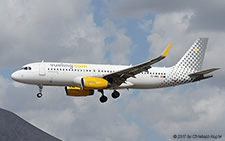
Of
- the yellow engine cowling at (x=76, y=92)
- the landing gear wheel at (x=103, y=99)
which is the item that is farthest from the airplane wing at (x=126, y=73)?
the yellow engine cowling at (x=76, y=92)

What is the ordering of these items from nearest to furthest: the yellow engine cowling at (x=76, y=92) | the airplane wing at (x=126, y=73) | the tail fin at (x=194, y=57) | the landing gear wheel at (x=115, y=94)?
the airplane wing at (x=126, y=73) → the landing gear wheel at (x=115, y=94) → the yellow engine cowling at (x=76, y=92) → the tail fin at (x=194, y=57)

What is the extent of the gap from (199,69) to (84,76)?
60.3 feet

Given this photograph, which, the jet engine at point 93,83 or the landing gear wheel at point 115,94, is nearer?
the jet engine at point 93,83

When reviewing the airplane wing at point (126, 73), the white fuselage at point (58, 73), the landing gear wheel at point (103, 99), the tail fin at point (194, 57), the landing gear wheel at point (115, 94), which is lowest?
the landing gear wheel at point (115, 94)

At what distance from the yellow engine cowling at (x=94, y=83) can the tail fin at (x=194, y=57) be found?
12577mm

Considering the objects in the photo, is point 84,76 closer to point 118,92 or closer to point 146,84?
point 118,92

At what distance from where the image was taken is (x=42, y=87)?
5416cm

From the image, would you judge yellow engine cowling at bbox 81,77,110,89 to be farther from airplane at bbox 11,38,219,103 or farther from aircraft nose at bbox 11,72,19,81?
aircraft nose at bbox 11,72,19,81

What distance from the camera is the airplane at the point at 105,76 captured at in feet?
174

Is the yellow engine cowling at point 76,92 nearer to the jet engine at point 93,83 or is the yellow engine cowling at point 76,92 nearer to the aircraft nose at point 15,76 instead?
the jet engine at point 93,83

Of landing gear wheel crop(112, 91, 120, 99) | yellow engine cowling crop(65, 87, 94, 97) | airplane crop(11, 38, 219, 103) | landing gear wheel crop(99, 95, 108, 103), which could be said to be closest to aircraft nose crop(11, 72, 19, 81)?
airplane crop(11, 38, 219, 103)

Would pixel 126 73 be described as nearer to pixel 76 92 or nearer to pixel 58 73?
pixel 58 73

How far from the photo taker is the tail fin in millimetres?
61750

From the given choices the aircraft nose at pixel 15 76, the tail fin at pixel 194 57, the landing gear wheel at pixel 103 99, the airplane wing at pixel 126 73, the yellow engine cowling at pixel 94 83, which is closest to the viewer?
the airplane wing at pixel 126 73
